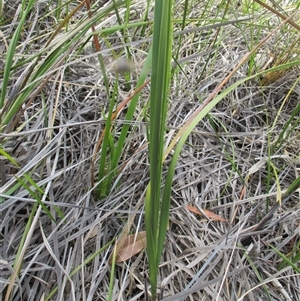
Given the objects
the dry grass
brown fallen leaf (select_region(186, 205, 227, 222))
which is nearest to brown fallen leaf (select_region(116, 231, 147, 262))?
the dry grass

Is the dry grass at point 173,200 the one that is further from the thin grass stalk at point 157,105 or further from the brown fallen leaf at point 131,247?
the thin grass stalk at point 157,105

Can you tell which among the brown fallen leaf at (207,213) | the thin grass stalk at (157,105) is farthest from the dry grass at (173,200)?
the thin grass stalk at (157,105)

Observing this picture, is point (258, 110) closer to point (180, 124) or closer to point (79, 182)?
point (180, 124)

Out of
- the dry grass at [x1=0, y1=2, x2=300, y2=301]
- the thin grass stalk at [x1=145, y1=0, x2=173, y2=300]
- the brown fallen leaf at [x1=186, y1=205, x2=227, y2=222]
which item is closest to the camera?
the thin grass stalk at [x1=145, y1=0, x2=173, y2=300]

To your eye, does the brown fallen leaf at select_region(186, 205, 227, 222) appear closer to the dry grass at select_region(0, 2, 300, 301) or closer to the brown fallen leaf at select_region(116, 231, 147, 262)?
the dry grass at select_region(0, 2, 300, 301)

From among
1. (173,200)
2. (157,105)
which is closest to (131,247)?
(173,200)

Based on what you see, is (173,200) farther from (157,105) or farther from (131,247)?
(157,105)

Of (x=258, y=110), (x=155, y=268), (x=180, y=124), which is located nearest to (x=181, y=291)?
(x=155, y=268)
